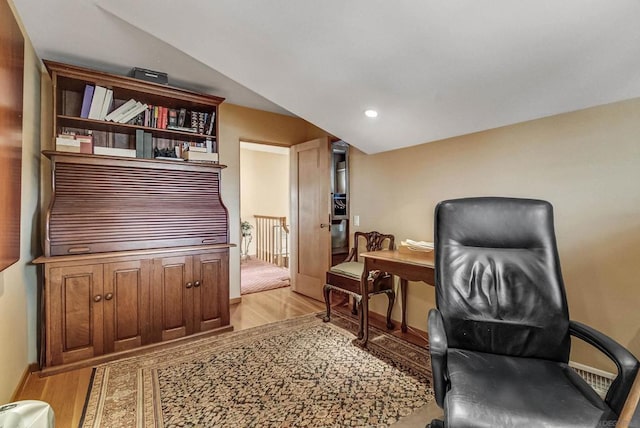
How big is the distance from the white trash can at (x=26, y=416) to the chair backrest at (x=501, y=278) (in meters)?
1.80

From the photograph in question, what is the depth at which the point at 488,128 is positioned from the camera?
89.9 inches

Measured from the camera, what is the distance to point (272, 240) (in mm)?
6297

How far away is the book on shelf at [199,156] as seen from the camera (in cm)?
281

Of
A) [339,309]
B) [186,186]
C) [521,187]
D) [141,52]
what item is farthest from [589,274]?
[141,52]

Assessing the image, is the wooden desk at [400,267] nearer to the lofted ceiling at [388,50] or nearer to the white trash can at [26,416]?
the lofted ceiling at [388,50]

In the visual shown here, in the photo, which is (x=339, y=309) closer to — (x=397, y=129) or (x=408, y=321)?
(x=408, y=321)

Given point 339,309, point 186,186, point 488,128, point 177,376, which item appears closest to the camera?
point 177,376

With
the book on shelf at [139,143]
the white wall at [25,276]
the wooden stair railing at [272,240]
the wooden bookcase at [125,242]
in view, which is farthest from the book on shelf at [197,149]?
the wooden stair railing at [272,240]

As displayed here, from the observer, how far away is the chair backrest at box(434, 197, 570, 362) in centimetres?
146

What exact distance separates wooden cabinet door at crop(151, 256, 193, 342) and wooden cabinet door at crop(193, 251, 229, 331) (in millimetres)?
53

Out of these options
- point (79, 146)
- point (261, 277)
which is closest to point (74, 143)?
point (79, 146)

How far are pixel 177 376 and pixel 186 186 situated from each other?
1585mm

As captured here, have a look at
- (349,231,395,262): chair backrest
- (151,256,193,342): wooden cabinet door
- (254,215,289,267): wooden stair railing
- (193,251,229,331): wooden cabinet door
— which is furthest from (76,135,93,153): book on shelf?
(254,215,289,267): wooden stair railing

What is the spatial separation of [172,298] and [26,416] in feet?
4.85
